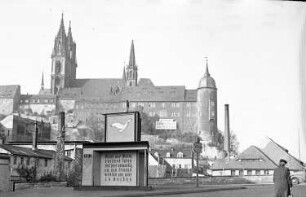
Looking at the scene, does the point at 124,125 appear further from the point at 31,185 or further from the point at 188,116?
the point at 188,116

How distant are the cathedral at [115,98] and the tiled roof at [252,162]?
105 feet

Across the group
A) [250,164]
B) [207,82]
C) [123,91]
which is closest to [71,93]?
[123,91]

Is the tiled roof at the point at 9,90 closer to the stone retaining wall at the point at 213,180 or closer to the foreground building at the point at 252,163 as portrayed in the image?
the foreground building at the point at 252,163

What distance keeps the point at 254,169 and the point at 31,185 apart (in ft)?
96.3

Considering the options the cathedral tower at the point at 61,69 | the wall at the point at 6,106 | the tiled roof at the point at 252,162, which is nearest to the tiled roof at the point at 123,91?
the cathedral tower at the point at 61,69

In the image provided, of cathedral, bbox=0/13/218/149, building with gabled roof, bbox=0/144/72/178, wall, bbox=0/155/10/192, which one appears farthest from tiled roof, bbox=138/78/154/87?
wall, bbox=0/155/10/192

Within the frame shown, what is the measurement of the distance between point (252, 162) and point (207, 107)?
130ft

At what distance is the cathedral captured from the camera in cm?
8288

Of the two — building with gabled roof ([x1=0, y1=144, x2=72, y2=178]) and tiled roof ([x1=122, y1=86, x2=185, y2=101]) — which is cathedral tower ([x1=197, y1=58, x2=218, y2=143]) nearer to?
tiled roof ([x1=122, y1=86, x2=185, y2=101])

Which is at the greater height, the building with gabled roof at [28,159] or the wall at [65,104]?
the wall at [65,104]

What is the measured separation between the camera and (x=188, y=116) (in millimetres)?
88875

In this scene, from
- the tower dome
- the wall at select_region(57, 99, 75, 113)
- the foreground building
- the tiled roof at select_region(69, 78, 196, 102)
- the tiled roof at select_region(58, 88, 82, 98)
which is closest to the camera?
the foreground building

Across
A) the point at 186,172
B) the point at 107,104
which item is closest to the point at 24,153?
the point at 186,172

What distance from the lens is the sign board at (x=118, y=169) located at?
1603cm
